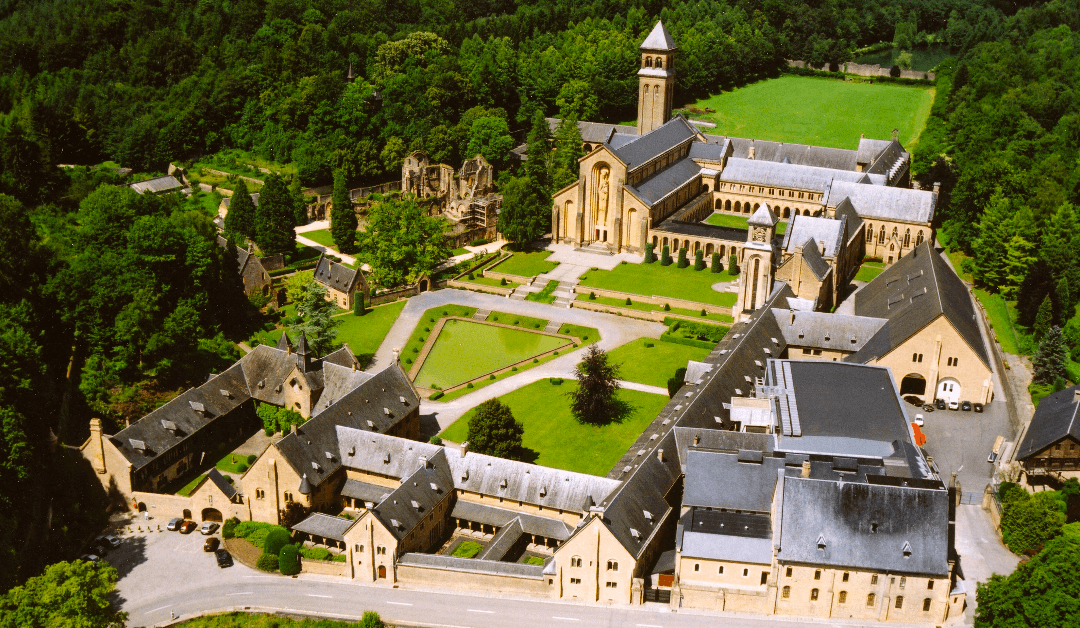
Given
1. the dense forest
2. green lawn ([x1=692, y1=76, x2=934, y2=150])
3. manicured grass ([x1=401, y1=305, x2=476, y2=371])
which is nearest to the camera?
the dense forest

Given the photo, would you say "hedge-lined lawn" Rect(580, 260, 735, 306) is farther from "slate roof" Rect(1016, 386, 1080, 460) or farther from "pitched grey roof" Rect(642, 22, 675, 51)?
"pitched grey roof" Rect(642, 22, 675, 51)

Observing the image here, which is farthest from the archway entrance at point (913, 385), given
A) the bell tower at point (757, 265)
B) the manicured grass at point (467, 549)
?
the manicured grass at point (467, 549)

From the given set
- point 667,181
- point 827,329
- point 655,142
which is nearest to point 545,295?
point 667,181

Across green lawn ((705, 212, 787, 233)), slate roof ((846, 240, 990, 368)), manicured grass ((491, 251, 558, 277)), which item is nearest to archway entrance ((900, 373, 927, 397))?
slate roof ((846, 240, 990, 368))

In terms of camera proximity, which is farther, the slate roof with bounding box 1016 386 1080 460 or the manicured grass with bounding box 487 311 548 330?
the manicured grass with bounding box 487 311 548 330

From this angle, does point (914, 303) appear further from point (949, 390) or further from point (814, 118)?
point (814, 118)

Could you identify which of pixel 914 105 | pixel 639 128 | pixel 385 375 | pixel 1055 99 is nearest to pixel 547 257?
pixel 639 128
